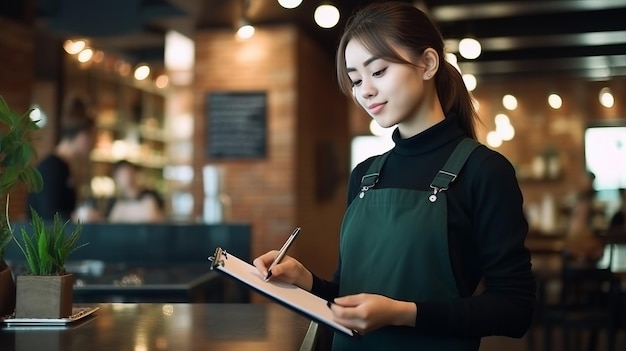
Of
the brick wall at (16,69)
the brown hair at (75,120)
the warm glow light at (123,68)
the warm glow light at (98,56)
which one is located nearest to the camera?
the brown hair at (75,120)

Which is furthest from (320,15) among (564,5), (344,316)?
(344,316)

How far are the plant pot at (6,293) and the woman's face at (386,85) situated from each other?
32.9 inches

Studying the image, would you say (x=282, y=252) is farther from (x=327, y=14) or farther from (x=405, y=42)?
(x=327, y=14)

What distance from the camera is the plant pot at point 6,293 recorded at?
1444mm

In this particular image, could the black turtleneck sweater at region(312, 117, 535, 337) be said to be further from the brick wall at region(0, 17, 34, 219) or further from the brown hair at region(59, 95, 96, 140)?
the brick wall at region(0, 17, 34, 219)

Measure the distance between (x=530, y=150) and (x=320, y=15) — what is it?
558 cm

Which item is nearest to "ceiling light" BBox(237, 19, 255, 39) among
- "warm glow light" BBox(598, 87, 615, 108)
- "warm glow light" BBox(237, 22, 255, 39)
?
"warm glow light" BBox(237, 22, 255, 39)

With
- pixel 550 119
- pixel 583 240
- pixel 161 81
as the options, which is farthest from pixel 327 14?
pixel 550 119

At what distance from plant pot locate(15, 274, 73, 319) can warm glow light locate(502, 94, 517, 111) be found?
329 inches

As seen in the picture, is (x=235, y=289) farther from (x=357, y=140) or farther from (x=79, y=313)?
(x=357, y=140)

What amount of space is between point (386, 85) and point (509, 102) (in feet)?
27.2

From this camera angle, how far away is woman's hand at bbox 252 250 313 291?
4.24ft

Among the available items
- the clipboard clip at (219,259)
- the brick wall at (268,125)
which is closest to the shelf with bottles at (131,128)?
the brick wall at (268,125)

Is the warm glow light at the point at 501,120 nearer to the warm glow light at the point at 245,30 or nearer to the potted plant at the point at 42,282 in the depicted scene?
the warm glow light at the point at 245,30
